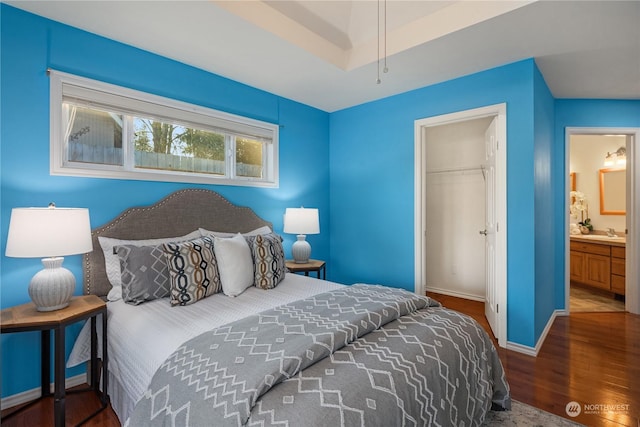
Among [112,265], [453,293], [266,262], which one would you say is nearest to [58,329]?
[112,265]

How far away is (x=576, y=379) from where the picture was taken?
7.22ft

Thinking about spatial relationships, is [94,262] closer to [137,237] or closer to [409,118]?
[137,237]

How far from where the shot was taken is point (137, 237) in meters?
2.34

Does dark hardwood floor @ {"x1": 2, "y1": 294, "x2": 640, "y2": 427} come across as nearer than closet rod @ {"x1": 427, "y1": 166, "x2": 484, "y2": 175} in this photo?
Yes

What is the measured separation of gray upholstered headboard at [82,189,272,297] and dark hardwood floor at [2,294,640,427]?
0.76m

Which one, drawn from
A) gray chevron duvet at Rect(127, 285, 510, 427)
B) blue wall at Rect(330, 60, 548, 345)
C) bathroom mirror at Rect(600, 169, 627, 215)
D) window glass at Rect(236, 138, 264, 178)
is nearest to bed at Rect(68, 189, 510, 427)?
gray chevron duvet at Rect(127, 285, 510, 427)

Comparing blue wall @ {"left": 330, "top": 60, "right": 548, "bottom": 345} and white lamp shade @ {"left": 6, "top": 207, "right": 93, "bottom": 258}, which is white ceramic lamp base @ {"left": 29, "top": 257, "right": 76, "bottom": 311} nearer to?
Result: white lamp shade @ {"left": 6, "top": 207, "right": 93, "bottom": 258}

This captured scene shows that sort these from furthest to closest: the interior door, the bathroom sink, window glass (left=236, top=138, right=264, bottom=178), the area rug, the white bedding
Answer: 1. the bathroom sink
2. window glass (left=236, top=138, right=264, bottom=178)
3. the interior door
4. the area rug
5. the white bedding

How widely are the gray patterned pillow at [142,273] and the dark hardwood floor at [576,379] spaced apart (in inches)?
27.2

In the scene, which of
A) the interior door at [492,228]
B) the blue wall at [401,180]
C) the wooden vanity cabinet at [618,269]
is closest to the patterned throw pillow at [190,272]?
the blue wall at [401,180]

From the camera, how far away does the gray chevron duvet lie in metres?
1.00

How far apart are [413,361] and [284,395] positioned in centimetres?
58

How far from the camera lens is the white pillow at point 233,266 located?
84.1 inches

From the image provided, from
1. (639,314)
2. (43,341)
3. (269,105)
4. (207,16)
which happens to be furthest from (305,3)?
(639,314)
